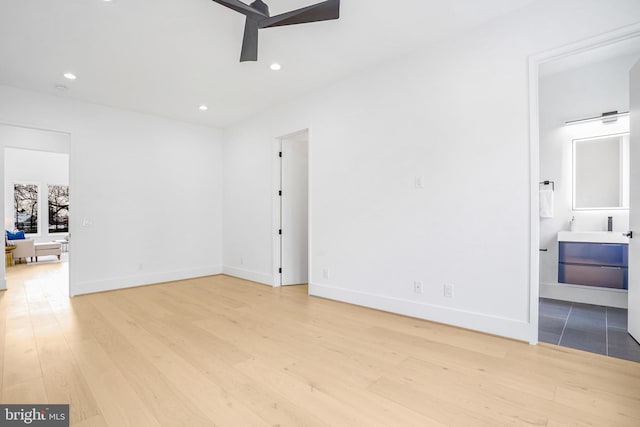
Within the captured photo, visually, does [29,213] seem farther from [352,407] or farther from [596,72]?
[596,72]

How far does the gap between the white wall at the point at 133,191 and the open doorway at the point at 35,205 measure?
1727 millimetres

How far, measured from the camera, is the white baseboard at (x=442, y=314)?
2623 mm

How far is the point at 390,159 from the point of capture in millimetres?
3451

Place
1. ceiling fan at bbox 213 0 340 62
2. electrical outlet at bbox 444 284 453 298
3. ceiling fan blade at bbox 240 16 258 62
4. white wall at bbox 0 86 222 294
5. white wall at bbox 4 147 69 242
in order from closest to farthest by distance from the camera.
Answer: ceiling fan at bbox 213 0 340 62 → ceiling fan blade at bbox 240 16 258 62 → electrical outlet at bbox 444 284 453 298 → white wall at bbox 0 86 222 294 → white wall at bbox 4 147 69 242

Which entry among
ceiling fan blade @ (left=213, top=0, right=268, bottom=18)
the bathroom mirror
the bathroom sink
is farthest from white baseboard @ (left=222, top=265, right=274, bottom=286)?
the bathroom mirror

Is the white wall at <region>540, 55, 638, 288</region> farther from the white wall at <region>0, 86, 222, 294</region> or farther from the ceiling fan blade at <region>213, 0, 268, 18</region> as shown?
the white wall at <region>0, 86, 222, 294</region>

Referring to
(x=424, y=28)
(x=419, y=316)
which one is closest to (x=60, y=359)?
(x=419, y=316)

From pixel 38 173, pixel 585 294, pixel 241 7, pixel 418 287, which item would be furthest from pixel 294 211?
pixel 38 173

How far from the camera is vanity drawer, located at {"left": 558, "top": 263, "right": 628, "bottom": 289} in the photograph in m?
3.47

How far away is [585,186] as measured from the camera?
3955 millimetres

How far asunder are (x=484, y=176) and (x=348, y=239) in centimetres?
169

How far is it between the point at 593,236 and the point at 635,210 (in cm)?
119

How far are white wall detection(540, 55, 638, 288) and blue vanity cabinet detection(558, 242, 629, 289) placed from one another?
29cm

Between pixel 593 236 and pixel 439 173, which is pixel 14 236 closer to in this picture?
pixel 439 173
